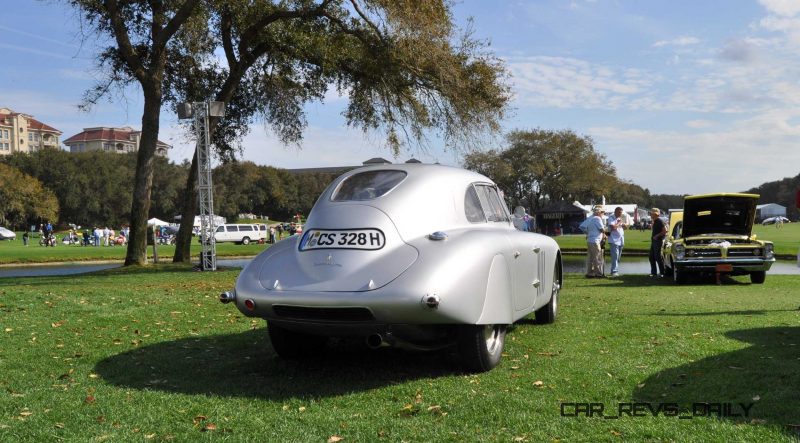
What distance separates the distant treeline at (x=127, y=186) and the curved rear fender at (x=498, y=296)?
83.8 m

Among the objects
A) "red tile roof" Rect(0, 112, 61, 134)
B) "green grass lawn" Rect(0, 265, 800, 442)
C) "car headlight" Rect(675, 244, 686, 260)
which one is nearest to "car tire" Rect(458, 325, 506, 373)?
"green grass lawn" Rect(0, 265, 800, 442)

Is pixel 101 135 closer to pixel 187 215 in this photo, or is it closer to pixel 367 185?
pixel 187 215

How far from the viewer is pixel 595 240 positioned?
52.3 ft

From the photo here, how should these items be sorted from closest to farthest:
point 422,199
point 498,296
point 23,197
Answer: point 498,296
point 422,199
point 23,197

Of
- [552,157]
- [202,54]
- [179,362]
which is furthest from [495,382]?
[552,157]

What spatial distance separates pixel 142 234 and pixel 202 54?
627 cm

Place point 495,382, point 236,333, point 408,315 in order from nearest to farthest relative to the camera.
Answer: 1. point 408,315
2. point 495,382
3. point 236,333

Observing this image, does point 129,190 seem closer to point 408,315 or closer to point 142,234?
point 142,234

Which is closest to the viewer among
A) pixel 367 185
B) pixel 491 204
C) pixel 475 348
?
pixel 475 348

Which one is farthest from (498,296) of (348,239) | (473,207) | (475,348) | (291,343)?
(291,343)

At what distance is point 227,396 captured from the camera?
16.0 ft

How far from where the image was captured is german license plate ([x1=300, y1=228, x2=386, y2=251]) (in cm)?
517

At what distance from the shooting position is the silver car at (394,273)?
4.89 m

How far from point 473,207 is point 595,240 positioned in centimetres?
1047
